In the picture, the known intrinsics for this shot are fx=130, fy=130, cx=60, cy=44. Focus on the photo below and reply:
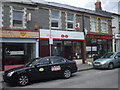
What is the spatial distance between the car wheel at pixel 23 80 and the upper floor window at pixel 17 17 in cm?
622

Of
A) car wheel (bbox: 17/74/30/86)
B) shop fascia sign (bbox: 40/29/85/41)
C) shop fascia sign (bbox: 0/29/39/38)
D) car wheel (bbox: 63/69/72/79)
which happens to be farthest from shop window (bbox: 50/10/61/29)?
A: car wheel (bbox: 17/74/30/86)

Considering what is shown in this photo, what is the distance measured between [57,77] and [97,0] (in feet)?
51.4

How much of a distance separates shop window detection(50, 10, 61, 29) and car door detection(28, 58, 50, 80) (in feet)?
21.0

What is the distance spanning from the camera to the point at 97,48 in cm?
1678

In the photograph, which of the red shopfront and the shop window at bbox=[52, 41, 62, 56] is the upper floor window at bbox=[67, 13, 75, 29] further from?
the shop window at bbox=[52, 41, 62, 56]

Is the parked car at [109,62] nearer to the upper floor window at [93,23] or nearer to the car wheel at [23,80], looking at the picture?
the upper floor window at [93,23]

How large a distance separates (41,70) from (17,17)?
21.6 feet

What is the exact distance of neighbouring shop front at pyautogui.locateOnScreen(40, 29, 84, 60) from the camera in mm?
12789

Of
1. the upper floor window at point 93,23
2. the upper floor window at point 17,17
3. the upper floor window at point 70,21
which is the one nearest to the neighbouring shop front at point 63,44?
the upper floor window at point 70,21

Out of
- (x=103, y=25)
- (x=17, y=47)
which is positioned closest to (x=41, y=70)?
(x=17, y=47)

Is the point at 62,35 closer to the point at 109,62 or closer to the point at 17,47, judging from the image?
the point at 17,47

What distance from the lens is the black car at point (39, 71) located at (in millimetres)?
7008

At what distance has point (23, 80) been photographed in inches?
281

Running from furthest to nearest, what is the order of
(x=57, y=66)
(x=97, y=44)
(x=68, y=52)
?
(x=97, y=44), (x=68, y=52), (x=57, y=66)
